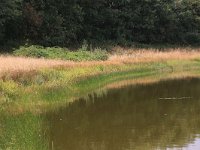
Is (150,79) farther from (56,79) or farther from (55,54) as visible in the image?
(56,79)

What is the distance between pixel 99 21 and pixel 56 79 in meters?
30.2

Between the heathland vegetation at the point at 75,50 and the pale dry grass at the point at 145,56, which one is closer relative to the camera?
the heathland vegetation at the point at 75,50

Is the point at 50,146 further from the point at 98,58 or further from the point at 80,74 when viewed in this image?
the point at 98,58

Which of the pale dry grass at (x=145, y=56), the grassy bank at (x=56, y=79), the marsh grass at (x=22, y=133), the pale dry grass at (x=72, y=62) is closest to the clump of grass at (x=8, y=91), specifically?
the grassy bank at (x=56, y=79)

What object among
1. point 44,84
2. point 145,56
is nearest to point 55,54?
point 145,56

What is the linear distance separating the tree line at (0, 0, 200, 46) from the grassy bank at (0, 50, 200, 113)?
9702mm

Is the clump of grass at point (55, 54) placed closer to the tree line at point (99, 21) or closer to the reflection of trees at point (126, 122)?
the tree line at point (99, 21)

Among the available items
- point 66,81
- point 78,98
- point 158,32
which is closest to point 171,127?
point 78,98

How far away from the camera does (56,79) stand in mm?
23500

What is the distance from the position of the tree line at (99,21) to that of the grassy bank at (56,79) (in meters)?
9.70

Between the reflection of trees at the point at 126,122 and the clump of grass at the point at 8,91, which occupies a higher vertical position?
the clump of grass at the point at 8,91

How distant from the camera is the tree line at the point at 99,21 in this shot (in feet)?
137

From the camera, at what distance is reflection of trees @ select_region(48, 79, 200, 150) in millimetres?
14086

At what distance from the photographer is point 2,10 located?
123 ft
